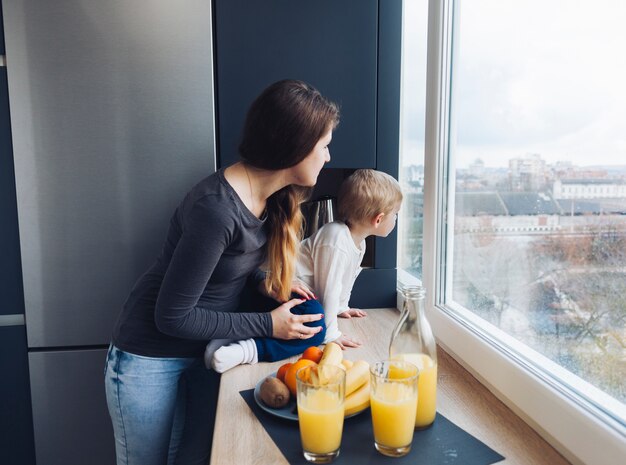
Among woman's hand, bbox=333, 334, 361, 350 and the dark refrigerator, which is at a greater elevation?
the dark refrigerator

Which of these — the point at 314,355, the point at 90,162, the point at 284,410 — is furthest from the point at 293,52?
the point at 284,410

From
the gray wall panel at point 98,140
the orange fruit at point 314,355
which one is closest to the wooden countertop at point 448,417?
the orange fruit at point 314,355

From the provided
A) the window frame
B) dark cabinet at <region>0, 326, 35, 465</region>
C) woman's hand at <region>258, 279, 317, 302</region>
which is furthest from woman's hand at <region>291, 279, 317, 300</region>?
dark cabinet at <region>0, 326, 35, 465</region>

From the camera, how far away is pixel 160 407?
117cm

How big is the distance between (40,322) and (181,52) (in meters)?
0.93

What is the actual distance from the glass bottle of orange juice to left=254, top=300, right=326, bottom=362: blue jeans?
0.39m

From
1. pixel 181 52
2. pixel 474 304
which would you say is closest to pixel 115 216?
pixel 181 52

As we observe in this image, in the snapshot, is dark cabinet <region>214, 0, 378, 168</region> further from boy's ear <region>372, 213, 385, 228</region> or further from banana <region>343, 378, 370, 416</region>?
banana <region>343, 378, 370, 416</region>

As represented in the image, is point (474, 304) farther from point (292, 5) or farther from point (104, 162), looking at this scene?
point (104, 162)

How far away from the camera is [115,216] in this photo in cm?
146

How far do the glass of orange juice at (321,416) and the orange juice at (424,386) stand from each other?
0.14 m

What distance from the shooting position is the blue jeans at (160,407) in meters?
1.15

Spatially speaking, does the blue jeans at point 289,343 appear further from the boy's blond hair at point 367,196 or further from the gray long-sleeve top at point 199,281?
the boy's blond hair at point 367,196

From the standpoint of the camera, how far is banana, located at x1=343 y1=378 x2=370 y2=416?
2.72ft
